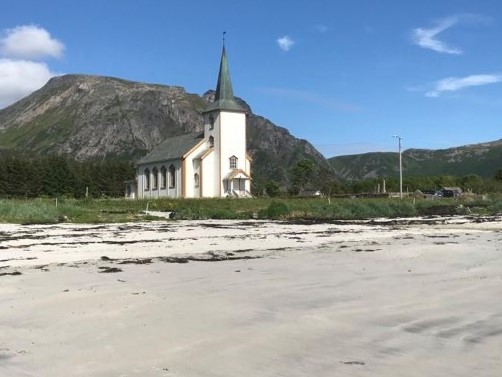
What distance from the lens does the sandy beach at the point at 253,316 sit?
5.34 meters

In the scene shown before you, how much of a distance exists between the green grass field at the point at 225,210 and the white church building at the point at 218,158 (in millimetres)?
18613

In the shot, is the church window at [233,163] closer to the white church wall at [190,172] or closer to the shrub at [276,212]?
the white church wall at [190,172]

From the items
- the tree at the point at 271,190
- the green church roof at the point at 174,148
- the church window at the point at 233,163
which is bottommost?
the tree at the point at 271,190

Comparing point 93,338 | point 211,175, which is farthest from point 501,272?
point 211,175

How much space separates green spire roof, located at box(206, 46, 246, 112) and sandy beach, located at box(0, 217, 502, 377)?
62.2 m

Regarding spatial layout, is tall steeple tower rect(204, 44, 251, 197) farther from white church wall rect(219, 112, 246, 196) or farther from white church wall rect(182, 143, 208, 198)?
white church wall rect(182, 143, 208, 198)

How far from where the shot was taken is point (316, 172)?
9669 cm

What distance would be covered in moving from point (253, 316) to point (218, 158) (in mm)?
66862

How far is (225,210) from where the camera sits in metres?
41.2

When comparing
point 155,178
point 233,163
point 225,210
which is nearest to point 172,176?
point 155,178

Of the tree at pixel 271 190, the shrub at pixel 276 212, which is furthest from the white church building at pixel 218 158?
the shrub at pixel 276 212

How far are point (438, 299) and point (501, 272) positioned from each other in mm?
3397

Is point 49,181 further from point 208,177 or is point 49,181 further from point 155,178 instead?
point 208,177

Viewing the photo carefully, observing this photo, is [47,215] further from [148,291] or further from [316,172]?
[316,172]
